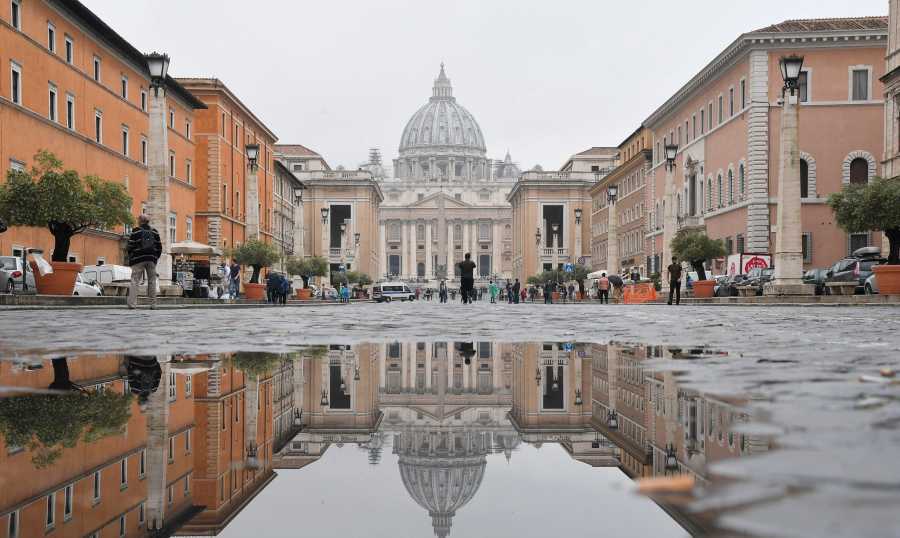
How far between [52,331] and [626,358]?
5.29m

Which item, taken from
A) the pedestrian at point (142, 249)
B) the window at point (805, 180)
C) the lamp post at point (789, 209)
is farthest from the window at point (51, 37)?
the window at point (805, 180)

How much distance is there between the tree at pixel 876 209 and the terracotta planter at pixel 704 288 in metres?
7.04

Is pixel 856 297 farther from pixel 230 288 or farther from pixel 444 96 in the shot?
pixel 444 96

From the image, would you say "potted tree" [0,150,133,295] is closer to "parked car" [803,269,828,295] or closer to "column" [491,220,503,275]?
"parked car" [803,269,828,295]

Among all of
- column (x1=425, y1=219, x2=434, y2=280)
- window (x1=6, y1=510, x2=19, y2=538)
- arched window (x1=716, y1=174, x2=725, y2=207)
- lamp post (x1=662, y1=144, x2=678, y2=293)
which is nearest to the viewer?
window (x1=6, y1=510, x2=19, y2=538)

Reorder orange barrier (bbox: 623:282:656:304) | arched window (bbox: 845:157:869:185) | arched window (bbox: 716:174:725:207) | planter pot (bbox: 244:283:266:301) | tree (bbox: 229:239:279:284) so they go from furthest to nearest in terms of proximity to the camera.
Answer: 1. arched window (bbox: 716:174:725:207)
2. arched window (bbox: 845:157:869:185)
3. orange barrier (bbox: 623:282:656:304)
4. tree (bbox: 229:239:279:284)
5. planter pot (bbox: 244:283:266:301)

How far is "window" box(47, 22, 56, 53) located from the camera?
29.8 metres

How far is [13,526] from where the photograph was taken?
1681 mm

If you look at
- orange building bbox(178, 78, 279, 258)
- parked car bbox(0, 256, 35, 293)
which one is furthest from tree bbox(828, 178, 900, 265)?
orange building bbox(178, 78, 279, 258)

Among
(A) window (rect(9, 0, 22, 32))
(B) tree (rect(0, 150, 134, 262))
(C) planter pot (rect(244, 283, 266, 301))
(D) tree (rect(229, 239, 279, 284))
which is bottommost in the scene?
(C) planter pot (rect(244, 283, 266, 301))

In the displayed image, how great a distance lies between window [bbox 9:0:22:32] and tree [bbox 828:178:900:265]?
→ 24.2 metres

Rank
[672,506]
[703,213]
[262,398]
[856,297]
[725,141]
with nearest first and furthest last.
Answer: [672,506]
[262,398]
[856,297]
[725,141]
[703,213]

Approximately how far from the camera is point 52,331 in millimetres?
8562

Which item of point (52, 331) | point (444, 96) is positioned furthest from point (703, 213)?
point (444, 96)
